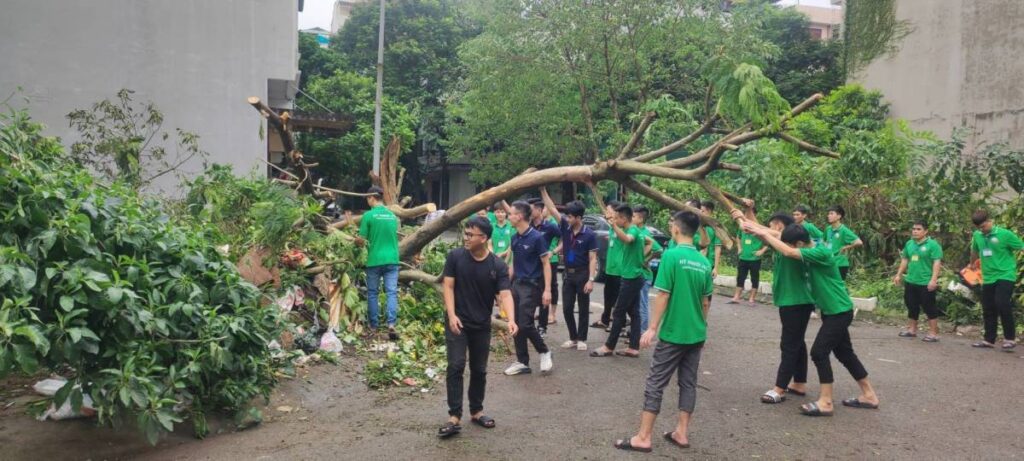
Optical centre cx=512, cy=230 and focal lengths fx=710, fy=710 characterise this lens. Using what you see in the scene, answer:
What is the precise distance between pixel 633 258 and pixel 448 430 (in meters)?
3.33

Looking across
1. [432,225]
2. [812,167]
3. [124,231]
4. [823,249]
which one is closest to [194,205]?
[432,225]

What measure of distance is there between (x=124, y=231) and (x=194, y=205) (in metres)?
3.33

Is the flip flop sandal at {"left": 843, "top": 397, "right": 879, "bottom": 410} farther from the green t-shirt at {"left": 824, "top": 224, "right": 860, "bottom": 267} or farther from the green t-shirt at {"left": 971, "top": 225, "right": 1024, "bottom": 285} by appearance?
the green t-shirt at {"left": 971, "top": 225, "right": 1024, "bottom": 285}

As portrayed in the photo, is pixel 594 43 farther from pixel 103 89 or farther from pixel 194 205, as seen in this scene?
pixel 194 205

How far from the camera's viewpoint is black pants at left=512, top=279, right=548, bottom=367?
6891mm

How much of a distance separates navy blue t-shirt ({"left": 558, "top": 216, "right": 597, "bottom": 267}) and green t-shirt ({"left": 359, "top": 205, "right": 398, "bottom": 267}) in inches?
76.7

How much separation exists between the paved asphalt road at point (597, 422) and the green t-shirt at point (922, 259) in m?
1.46

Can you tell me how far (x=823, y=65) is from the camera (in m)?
30.1

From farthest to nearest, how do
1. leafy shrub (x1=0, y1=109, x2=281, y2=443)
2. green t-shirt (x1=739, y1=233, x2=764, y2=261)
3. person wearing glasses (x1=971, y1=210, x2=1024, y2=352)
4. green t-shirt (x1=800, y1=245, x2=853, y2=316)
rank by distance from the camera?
green t-shirt (x1=739, y1=233, x2=764, y2=261) < person wearing glasses (x1=971, y1=210, x2=1024, y2=352) < green t-shirt (x1=800, y1=245, x2=853, y2=316) < leafy shrub (x1=0, y1=109, x2=281, y2=443)

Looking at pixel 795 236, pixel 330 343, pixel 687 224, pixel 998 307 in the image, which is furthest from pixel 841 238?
pixel 330 343

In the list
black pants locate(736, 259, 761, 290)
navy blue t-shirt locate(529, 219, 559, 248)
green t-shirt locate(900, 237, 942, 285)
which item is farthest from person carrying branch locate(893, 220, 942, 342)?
navy blue t-shirt locate(529, 219, 559, 248)

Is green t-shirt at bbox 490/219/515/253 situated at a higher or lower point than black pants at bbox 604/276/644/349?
higher

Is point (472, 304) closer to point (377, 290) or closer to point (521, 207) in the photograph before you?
point (521, 207)

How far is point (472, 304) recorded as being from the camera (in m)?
5.20
